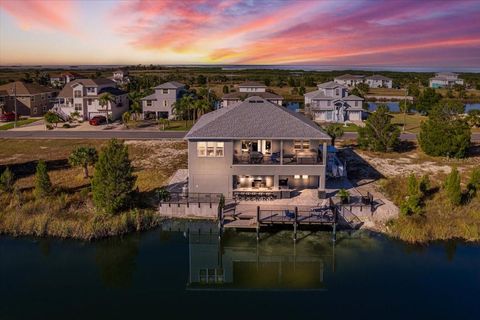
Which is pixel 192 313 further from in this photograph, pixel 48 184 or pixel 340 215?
pixel 48 184

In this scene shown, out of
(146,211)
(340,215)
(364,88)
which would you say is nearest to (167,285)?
(146,211)

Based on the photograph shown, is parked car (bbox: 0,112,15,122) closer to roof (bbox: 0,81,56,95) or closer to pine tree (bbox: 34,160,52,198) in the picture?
roof (bbox: 0,81,56,95)

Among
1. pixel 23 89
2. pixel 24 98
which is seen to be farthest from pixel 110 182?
pixel 23 89

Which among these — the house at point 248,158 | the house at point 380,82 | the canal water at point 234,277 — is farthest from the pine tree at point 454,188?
the house at point 380,82

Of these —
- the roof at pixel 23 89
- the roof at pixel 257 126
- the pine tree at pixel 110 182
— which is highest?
the roof at pixel 23 89

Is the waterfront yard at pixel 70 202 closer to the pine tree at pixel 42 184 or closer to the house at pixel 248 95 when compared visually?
the pine tree at pixel 42 184
